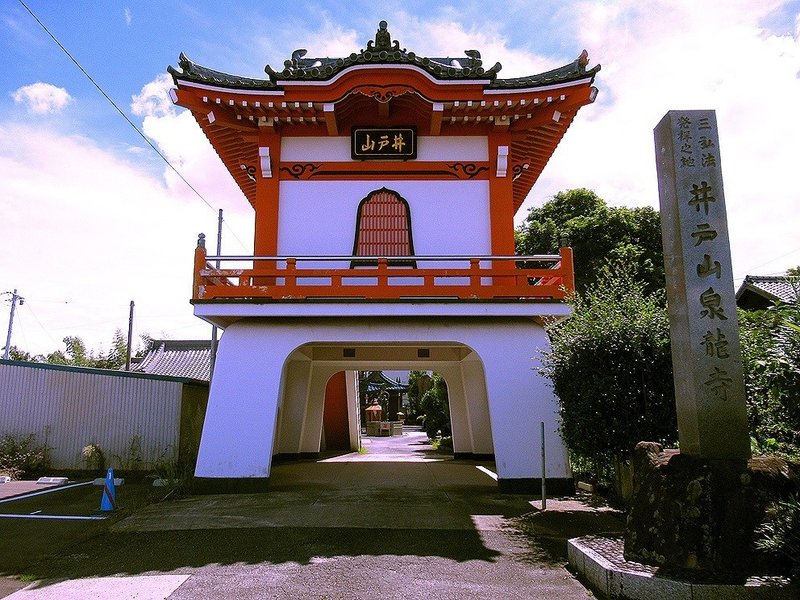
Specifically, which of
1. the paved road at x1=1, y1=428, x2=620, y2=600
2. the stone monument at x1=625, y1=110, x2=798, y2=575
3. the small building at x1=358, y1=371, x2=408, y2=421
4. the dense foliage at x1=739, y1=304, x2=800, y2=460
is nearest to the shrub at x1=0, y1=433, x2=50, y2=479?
the paved road at x1=1, y1=428, x2=620, y2=600

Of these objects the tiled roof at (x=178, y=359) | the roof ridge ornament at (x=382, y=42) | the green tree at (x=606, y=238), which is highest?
the roof ridge ornament at (x=382, y=42)

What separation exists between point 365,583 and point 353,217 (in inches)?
303

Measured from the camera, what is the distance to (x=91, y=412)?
44.6 feet

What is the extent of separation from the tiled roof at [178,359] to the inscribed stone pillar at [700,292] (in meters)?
23.3

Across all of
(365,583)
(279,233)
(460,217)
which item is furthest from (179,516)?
(460,217)

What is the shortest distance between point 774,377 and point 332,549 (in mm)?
4777

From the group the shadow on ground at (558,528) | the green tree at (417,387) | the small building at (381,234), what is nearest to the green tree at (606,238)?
the small building at (381,234)

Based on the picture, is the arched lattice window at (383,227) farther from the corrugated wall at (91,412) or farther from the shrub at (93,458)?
the shrub at (93,458)

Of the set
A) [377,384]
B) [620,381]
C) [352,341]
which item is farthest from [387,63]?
[377,384]

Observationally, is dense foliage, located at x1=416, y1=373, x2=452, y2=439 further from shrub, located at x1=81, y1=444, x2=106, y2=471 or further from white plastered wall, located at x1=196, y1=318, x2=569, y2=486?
white plastered wall, located at x1=196, y1=318, x2=569, y2=486

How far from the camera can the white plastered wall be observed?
31.8 ft

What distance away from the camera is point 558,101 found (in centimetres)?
1099

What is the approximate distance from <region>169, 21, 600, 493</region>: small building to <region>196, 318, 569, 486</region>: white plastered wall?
24 millimetres

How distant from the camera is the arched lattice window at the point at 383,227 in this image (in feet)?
37.9
